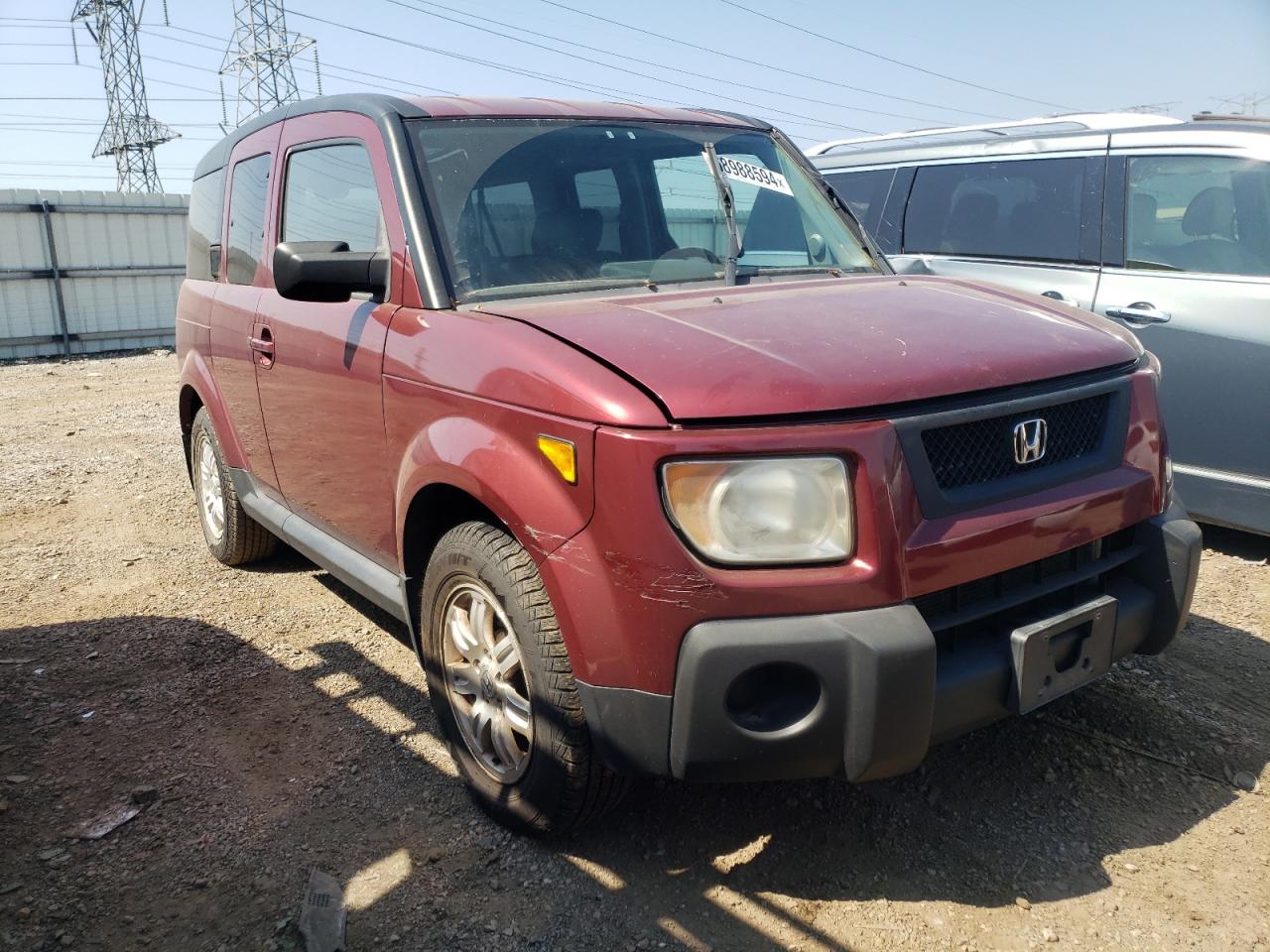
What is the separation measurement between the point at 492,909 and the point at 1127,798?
173cm

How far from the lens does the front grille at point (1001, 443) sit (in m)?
2.22

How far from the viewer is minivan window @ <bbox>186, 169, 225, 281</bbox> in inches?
181

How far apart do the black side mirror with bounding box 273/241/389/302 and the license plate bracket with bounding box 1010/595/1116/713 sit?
1.96 m

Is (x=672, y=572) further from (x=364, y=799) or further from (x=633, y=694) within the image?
(x=364, y=799)

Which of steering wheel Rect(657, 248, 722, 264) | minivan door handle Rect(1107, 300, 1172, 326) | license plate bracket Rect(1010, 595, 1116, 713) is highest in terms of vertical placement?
steering wheel Rect(657, 248, 722, 264)

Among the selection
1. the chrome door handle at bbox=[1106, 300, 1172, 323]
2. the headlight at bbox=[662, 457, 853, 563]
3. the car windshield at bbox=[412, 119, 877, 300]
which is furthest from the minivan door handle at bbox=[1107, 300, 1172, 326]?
the headlight at bbox=[662, 457, 853, 563]

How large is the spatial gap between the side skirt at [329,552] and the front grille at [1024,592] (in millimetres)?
1519

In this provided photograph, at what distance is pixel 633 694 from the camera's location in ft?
7.04

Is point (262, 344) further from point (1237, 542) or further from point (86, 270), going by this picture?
point (86, 270)

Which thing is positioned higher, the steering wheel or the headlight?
the steering wheel

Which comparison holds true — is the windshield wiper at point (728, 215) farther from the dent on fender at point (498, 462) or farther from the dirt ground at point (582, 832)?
the dirt ground at point (582, 832)

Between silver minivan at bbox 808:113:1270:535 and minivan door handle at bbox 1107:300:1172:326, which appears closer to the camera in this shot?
silver minivan at bbox 808:113:1270:535

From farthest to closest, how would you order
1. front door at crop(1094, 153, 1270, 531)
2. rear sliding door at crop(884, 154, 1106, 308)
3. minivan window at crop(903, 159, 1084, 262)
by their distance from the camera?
minivan window at crop(903, 159, 1084, 262) → rear sliding door at crop(884, 154, 1106, 308) → front door at crop(1094, 153, 1270, 531)

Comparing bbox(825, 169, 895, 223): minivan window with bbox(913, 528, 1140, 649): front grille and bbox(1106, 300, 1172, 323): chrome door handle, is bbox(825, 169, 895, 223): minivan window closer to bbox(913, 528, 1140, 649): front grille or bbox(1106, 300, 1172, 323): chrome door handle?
bbox(1106, 300, 1172, 323): chrome door handle
